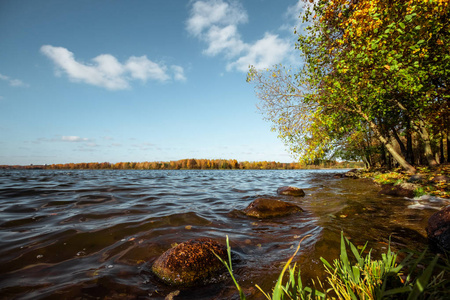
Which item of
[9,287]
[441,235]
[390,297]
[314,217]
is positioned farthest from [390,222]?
[9,287]

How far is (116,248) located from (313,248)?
3.96m

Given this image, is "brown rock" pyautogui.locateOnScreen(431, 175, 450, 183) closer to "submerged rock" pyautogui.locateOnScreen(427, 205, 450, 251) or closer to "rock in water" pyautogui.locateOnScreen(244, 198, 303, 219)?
"submerged rock" pyautogui.locateOnScreen(427, 205, 450, 251)

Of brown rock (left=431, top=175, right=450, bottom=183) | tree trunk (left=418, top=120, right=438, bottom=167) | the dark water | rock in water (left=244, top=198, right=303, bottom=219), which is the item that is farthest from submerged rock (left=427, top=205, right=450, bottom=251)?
tree trunk (left=418, top=120, right=438, bottom=167)

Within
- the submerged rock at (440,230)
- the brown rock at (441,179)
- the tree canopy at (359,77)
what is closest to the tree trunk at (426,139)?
the tree canopy at (359,77)

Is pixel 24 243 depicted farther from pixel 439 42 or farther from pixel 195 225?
pixel 439 42

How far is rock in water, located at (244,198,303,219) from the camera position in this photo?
21.8 feet

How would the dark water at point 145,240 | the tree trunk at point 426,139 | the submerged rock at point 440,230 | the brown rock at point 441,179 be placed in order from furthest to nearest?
the tree trunk at point 426,139 → the brown rock at point 441,179 → the submerged rock at point 440,230 → the dark water at point 145,240

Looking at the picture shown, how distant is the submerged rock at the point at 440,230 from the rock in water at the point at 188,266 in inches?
164

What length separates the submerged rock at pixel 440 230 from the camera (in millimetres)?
3701

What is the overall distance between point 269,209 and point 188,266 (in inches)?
170

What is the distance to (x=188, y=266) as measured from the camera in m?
3.07

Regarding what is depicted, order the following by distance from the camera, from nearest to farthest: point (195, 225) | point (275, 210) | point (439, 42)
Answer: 1. point (195, 225)
2. point (275, 210)
3. point (439, 42)

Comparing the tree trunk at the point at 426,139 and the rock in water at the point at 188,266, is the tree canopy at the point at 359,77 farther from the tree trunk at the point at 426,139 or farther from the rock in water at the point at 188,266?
the rock in water at the point at 188,266

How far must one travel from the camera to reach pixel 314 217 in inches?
247
